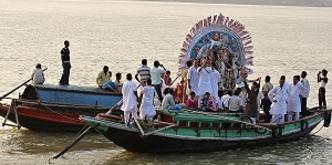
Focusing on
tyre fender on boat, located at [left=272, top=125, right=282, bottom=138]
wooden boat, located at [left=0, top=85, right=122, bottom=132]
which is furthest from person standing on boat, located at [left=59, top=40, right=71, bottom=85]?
tyre fender on boat, located at [left=272, top=125, right=282, bottom=138]

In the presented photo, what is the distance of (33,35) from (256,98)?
184 feet

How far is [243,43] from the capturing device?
23.5 meters

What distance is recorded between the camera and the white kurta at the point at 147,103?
19031mm

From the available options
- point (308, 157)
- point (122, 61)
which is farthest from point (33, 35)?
point (308, 157)

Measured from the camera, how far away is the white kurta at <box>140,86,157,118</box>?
19.0 metres

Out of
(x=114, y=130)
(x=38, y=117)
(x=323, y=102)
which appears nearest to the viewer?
(x=114, y=130)

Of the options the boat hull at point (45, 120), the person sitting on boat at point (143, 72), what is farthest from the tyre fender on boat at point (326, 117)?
the boat hull at point (45, 120)

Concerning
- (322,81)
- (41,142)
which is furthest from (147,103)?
(322,81)

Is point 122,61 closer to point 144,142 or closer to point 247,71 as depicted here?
point 247,71

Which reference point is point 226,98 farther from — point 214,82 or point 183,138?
point 183,138

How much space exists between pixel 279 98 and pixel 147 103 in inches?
184

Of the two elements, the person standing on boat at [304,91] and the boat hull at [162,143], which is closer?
the boat hull at [162,143]

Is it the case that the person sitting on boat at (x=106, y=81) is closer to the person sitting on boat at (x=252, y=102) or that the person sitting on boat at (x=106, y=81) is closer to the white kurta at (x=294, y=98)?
the person sitting on boat at (x=252, y=102)

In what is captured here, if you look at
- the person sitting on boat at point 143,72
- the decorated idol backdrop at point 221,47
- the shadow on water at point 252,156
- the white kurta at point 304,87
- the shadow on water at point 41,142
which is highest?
the decorated idol backdrop at point 221,47
